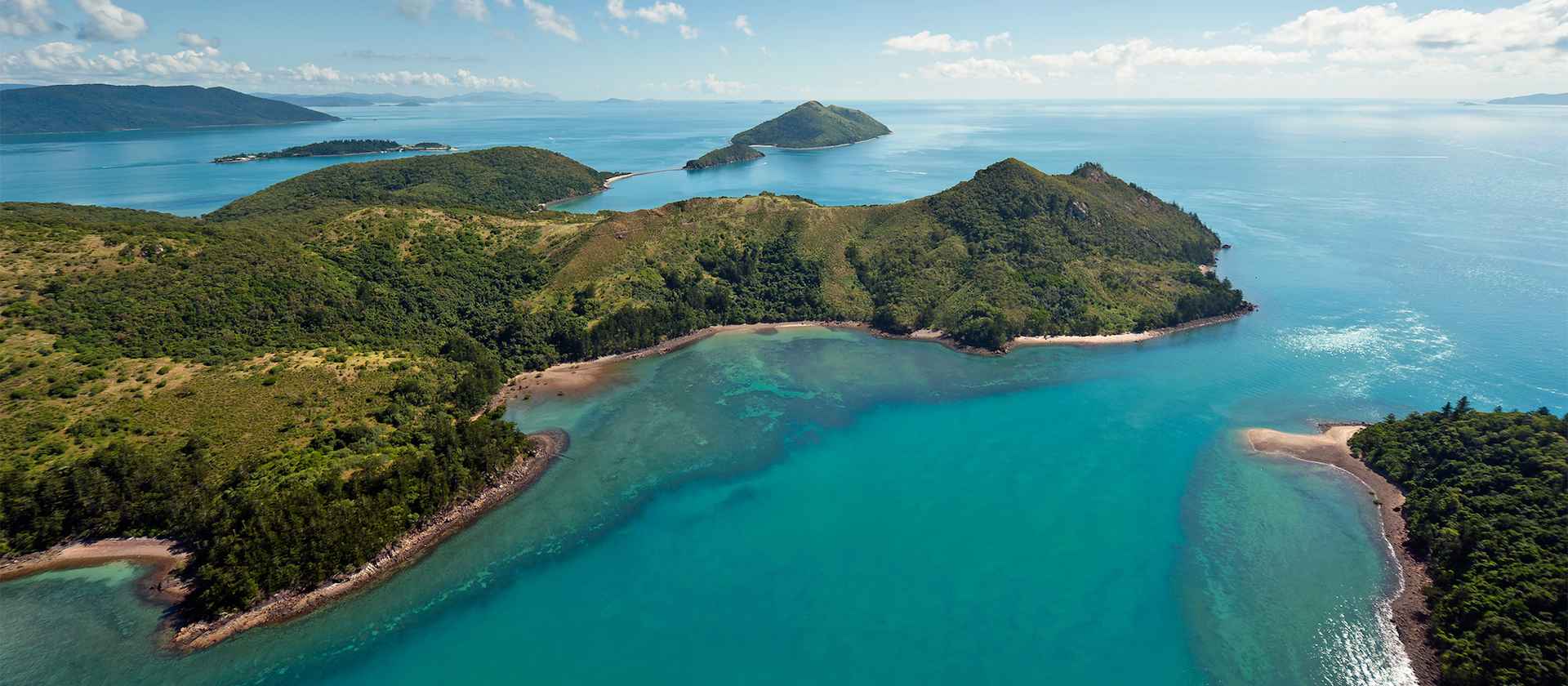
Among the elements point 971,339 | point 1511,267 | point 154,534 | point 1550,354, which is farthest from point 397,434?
point 1511,267

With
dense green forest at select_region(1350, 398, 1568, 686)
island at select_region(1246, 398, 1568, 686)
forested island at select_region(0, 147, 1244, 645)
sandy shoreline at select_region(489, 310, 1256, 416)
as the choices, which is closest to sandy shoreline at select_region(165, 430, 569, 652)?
forested island at select_region(0, 147, 1244, 645)

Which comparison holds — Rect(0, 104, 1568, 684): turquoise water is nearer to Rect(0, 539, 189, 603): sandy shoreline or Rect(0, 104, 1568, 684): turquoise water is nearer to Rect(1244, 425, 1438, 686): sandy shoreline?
Rect(0, 539, 189, 603): sandy shoreline

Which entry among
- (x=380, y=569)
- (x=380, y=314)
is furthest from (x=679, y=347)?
(x=380, y=569)

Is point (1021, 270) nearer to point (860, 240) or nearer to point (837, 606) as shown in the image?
point (860, 240)

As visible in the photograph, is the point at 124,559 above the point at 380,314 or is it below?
below

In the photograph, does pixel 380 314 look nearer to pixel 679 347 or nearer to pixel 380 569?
pixel 679 347

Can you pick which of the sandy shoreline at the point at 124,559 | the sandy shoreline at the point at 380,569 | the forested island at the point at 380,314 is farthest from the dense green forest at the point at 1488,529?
the sandy shoreline at the point at 124,559

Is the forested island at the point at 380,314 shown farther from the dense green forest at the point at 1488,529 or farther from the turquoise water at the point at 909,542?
the dense green forest at the point at 1488,529
